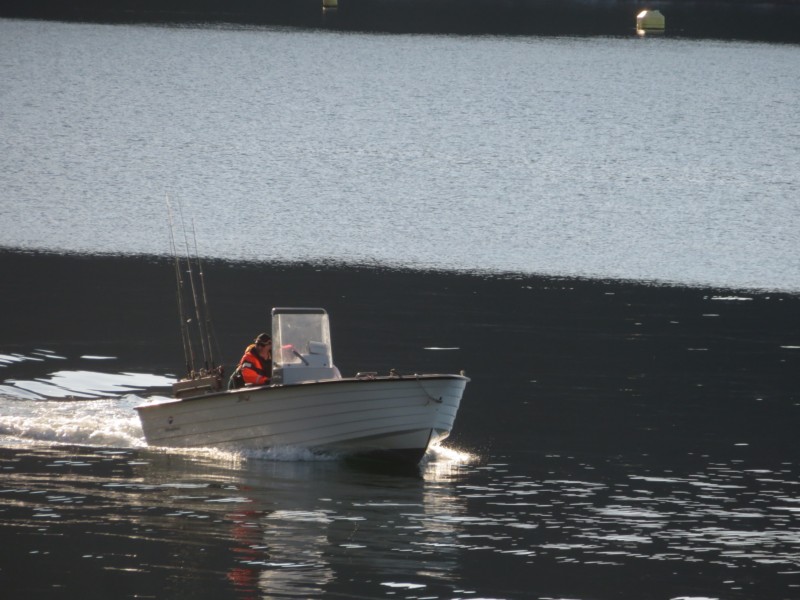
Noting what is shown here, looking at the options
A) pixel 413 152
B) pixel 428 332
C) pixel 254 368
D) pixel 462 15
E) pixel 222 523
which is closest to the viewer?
pixel 222 523

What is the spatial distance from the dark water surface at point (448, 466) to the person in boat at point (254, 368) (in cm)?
94

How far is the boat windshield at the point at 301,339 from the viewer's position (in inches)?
813

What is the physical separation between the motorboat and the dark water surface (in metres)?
0.32

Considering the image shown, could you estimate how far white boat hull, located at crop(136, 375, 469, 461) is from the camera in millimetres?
19797

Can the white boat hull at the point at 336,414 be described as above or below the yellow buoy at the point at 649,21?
below

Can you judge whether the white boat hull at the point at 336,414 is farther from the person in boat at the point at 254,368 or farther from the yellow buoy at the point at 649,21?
the yellow buoy at the point at 649,21

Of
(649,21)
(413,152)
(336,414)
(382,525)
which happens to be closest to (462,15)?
(649,21)

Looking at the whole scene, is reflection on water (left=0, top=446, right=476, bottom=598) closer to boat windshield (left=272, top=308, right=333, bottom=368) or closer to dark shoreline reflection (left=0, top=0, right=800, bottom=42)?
boat windshield (left=272, top=308, right=333, bottom=368)

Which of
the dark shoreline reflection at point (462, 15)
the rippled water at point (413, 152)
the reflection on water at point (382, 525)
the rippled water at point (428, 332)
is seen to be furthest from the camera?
the dark shoreline reflection at point (462, 15)

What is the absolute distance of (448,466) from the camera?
2072 cm

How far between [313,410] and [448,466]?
6.54 feet

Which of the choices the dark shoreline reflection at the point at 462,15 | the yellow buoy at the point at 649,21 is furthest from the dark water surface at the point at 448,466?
the yellow buoy at the point at 649,21

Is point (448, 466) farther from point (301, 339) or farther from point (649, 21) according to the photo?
point (649, 21)

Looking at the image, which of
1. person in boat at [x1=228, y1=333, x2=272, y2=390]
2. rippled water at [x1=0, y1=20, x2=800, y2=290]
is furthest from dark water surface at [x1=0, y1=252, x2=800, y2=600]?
rippled water at [x1=0, y1=20, x2=800, y2=290]
